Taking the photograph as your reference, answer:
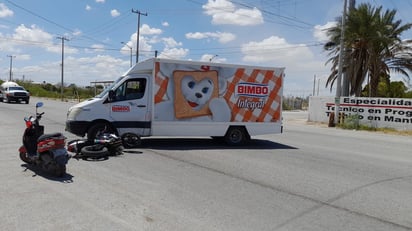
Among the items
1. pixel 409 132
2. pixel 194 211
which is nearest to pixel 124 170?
pixel 194 211

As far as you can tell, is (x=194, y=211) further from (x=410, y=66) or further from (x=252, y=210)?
(x=410, y=66)

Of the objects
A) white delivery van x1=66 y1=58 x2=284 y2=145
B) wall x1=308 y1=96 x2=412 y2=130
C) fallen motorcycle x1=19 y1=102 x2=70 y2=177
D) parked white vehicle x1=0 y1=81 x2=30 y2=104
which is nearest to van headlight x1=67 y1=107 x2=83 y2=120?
white delivery van x1=66 y1=58 x2=284 y2=145

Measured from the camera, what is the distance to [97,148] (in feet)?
29.7

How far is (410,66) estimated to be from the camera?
2738 cm

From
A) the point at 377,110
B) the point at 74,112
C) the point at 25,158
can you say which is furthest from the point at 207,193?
the point at 377,110

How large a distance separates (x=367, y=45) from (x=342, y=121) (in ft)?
21.2

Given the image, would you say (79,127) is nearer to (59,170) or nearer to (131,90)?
(131,90)

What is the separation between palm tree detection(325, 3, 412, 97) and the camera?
1053 inches

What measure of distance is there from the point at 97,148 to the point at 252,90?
5554mm

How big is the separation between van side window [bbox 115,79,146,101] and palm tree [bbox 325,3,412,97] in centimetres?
2010

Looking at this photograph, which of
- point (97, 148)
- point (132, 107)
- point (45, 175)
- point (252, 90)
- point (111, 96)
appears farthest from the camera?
point (252, 90)

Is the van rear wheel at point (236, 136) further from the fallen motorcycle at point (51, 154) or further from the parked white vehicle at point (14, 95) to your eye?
the parked white vehicle at point (14, 95)

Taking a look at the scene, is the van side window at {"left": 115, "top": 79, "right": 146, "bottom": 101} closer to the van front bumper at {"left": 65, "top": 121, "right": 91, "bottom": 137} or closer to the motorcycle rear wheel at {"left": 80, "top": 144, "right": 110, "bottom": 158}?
the van front bumper at {"left": 65, "top": 121, "right": 91, "bottom": 137}

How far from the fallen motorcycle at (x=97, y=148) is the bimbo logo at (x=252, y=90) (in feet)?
14.9
